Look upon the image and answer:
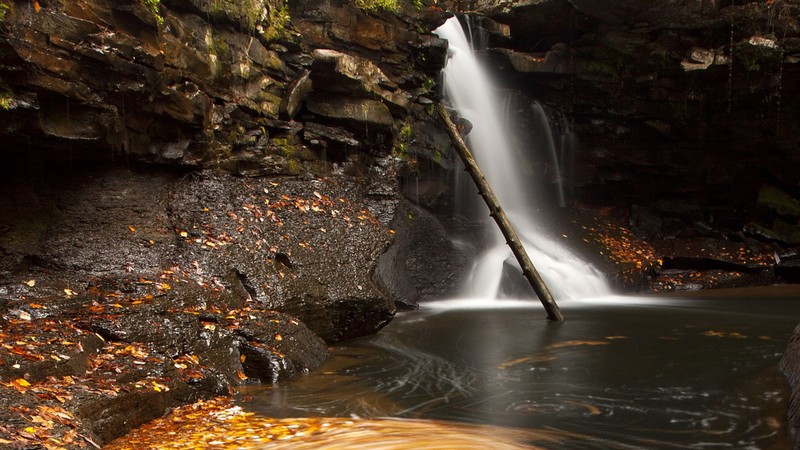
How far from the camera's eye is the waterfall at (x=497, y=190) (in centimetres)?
1380

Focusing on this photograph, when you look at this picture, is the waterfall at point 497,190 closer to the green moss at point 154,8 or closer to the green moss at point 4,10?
the green moss at point 154,8

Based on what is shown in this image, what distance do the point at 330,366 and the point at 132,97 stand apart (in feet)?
13.9

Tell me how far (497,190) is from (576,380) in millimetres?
10067

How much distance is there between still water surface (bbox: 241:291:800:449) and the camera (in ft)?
15.8

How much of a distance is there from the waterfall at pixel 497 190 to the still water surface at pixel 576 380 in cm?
336

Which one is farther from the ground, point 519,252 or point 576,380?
point 519,252

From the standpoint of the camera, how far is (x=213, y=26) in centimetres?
962

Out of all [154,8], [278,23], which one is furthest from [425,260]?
[154,8]

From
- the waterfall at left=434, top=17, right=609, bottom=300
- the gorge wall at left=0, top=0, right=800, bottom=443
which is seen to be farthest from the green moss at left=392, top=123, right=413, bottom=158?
the waterfall at left=434, top=17, right=609, bottom=300

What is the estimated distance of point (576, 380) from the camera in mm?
6320

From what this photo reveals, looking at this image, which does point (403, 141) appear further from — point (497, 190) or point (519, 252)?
point (497, 190)

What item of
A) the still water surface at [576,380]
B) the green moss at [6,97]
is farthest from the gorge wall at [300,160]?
the still water surface at [576,380]

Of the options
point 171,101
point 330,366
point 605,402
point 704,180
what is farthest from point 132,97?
point 704,180

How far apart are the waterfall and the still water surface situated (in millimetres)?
3360
